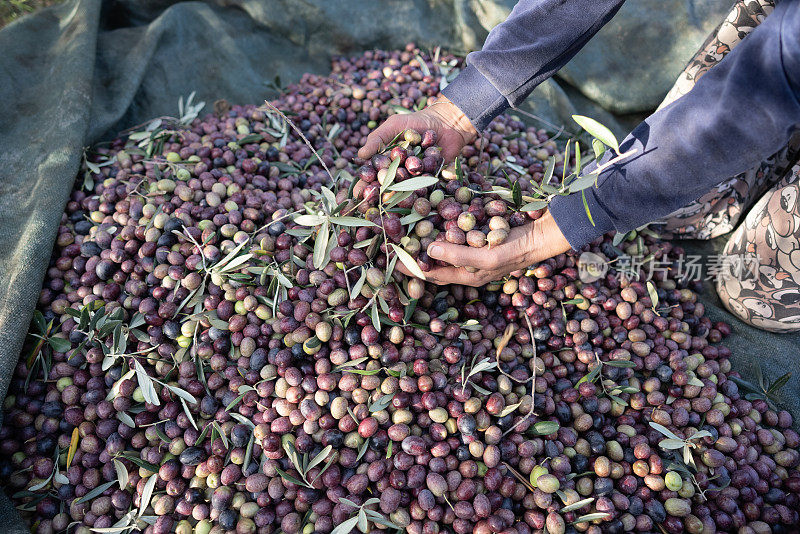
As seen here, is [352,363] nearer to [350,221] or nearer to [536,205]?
[350,221]

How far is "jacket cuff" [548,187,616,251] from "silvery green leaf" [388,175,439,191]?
43 cm

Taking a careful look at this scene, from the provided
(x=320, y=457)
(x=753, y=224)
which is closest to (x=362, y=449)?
(x=320, y=457)

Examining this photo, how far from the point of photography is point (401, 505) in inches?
57.6

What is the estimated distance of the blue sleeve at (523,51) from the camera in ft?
5.79

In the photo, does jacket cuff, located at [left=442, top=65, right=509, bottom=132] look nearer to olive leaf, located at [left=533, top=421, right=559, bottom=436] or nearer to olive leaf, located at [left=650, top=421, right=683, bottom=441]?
olive leaf, located at [left=533, top=421, right=559, bottom=436]

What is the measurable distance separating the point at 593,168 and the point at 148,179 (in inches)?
72.8

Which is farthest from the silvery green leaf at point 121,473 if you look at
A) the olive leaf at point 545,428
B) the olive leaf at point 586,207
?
the olive leaf at point 586,207

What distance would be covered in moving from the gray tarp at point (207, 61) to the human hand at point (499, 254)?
1164mm

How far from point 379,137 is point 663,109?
3.28 feet

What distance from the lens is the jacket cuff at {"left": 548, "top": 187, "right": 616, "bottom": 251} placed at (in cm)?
155

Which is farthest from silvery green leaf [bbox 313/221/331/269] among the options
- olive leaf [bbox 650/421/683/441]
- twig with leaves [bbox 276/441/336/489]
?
olive leaf [bbox 650/421/683/441]

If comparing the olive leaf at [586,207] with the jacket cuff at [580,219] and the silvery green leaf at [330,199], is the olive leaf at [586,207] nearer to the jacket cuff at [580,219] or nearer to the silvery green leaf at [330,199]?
the jacket cuff at [580,219]

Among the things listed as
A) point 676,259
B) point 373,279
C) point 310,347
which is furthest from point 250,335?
point 676,259

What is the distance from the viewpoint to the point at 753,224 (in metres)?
2.19
